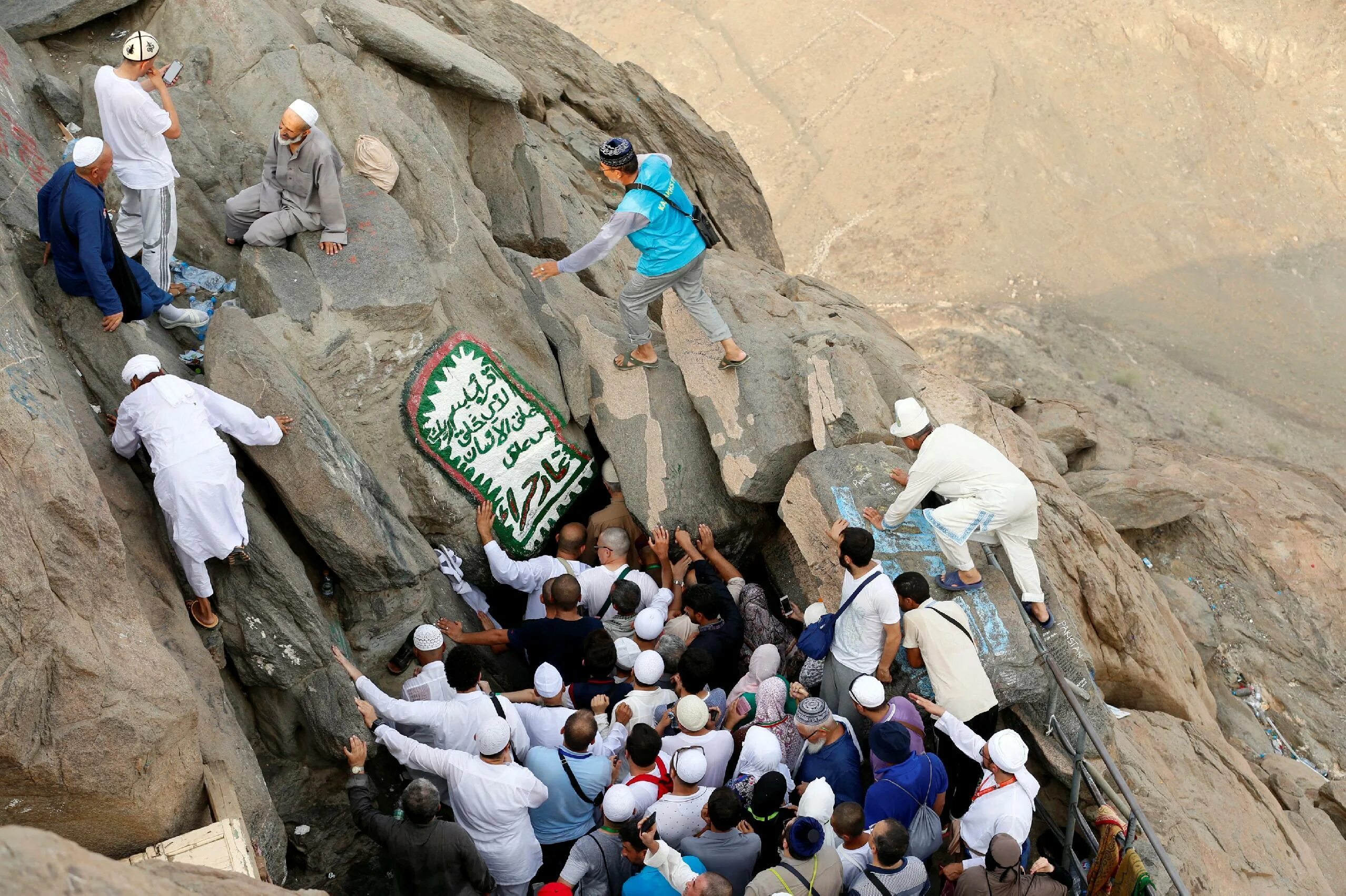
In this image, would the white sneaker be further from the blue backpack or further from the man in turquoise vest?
the blue backpack

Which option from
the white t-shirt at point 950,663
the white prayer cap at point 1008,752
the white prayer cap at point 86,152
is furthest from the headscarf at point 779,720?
the white prayer cap at point 86,152

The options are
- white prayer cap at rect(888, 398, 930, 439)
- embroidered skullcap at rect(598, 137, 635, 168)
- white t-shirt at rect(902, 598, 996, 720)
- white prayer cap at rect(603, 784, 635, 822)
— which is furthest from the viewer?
embroidered skullcap at rect(598, 137, 635, 168)

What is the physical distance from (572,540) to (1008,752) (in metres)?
4.37

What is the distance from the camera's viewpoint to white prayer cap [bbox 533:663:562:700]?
286 inches

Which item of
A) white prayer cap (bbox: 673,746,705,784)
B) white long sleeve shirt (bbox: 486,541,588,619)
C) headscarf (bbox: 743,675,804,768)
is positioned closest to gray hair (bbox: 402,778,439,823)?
white prayer cap (bbox: 673,746,705,784)

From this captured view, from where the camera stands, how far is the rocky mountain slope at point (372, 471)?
19.0ft

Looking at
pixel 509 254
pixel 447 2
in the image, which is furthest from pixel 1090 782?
pixel 447 2

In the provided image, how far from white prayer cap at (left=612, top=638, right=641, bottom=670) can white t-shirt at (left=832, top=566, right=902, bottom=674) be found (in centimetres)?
144

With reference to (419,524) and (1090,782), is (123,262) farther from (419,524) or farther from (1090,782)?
(1090,782)

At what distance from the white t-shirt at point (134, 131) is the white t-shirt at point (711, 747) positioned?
5.87m

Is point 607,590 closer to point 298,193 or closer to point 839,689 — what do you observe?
point 839,689

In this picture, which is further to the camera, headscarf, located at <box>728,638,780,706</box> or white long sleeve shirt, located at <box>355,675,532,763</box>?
headscarf, located at <box>728,638,780,706</box>

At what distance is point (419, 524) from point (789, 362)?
3747 millimetres

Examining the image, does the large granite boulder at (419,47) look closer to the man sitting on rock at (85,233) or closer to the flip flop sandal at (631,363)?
the flip flop sandal at (631,363)
